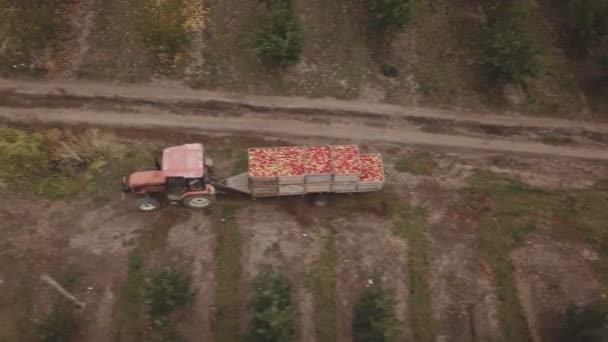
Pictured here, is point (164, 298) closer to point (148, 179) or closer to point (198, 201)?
point (198, 201)

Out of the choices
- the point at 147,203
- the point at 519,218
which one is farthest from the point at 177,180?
the point at 519,218

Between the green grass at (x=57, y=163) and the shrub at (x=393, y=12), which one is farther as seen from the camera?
the shrub at (x=393, y=12)

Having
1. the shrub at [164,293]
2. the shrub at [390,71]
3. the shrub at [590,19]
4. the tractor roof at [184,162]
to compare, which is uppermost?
the shrub at [590,19]

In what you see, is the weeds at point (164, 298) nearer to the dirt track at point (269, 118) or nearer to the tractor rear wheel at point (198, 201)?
the tractor rear wheel at point (198, 201)

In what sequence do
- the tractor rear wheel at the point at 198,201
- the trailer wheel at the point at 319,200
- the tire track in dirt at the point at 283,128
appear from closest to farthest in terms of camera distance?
the tractor rear wheel at the point at 198,201
the trailer wheel at the point at 319,200
the tire track in dirt at the point at 283,128

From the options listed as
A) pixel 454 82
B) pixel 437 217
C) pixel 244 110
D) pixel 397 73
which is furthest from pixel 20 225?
pixel 454 82

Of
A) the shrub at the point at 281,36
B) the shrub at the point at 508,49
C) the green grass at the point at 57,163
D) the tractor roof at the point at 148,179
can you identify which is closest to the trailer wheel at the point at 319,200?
the tractor roof at the point at 148,179

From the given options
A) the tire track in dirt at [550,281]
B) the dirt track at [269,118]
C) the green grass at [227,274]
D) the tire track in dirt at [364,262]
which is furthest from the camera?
the dirt track at [269,118]
